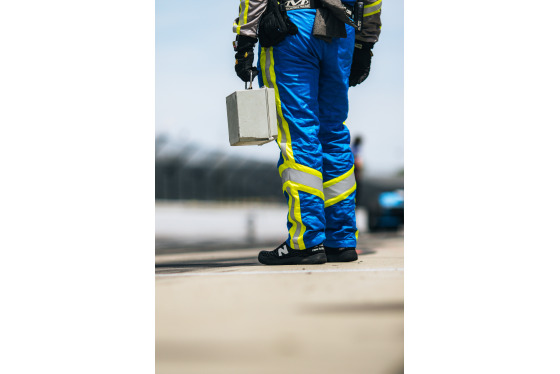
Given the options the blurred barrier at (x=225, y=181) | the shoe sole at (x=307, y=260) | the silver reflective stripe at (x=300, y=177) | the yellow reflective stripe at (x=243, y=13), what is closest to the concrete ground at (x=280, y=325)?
the shoe sole at (x=307, y=260)

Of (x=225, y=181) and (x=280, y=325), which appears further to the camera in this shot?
(x=225, y=181)

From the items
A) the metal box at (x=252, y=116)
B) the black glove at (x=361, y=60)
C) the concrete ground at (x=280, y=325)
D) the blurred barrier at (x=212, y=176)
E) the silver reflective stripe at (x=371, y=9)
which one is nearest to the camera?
the concrete ground at (x=280, y=325)

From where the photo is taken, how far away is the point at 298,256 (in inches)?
83.6

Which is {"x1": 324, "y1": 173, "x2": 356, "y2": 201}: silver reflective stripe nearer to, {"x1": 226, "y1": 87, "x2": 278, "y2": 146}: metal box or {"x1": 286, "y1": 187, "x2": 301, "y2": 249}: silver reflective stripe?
{"x1": 286, "y1": 187, "x2": 301, "y2": 249}: silver reflective stripe

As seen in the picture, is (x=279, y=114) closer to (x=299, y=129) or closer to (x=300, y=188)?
(x=299, y=129)

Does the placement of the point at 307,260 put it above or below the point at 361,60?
below

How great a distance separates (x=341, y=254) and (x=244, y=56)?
878mm

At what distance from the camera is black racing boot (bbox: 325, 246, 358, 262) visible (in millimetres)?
2248

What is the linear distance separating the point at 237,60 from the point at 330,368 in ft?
4.25

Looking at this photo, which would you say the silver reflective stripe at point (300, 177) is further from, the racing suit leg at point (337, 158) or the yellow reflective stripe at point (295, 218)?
the racing suit leg at point (337, 158)

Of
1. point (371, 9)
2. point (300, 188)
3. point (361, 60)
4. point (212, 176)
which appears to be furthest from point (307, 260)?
point (212, 176)

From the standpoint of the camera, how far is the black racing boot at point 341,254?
2.25m

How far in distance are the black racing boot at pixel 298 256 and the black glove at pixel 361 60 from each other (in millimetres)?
807

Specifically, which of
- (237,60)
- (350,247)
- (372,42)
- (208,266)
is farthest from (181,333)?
(372,42)
